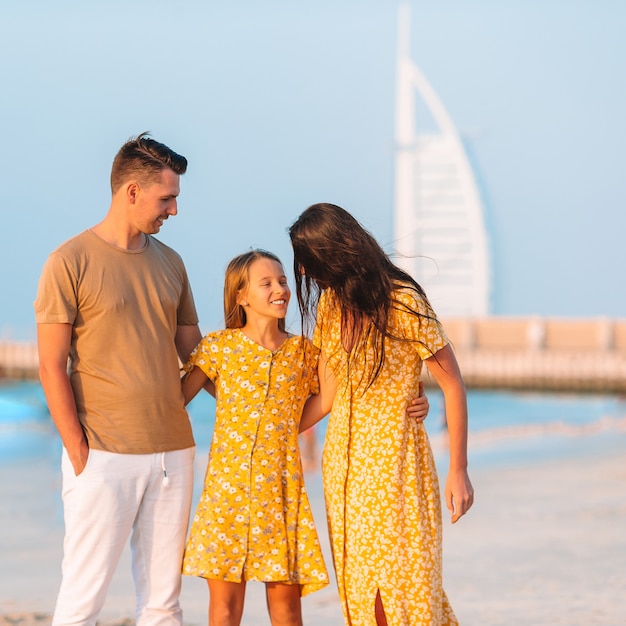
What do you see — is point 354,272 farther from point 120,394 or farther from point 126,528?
point 126,528

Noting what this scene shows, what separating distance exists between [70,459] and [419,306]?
1002 millimetres

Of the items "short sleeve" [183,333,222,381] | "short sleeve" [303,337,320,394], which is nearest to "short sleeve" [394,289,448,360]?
"short sleeve" [303,337,320,394]

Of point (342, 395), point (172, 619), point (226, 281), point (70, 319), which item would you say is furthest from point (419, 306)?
point (172, 619)

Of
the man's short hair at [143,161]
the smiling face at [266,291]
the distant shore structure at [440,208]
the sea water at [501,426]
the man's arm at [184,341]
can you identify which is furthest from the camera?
the distant shore structure at [440,208]

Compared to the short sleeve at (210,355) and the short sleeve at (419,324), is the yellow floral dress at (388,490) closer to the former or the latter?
the short sleeve at (419,324)

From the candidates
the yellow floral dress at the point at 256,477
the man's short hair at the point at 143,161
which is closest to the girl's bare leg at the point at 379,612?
the yellow floral dress at the point at 256,477

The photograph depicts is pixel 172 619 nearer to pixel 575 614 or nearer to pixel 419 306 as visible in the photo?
pixel 419 306

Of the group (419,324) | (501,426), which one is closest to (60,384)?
(419,324)

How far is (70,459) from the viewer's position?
8.98 ft

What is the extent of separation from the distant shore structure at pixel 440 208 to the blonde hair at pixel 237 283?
60937 millimetres

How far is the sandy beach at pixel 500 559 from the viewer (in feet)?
14.0

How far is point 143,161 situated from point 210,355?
58 cm

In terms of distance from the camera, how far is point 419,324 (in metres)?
2.70

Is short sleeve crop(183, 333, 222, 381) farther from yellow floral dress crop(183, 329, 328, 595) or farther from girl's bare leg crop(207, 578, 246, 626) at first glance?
girl's bare leg crop(207, 578, 246, 626)
